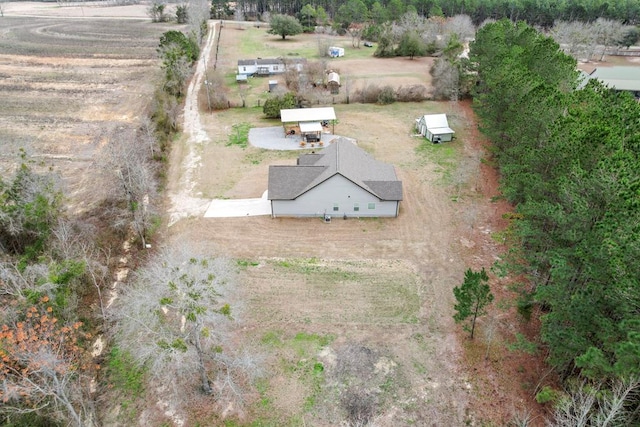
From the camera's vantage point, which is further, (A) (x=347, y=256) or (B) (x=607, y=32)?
(B) (x=607, y=32)

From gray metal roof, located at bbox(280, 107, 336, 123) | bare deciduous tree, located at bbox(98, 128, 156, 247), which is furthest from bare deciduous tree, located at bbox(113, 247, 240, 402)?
gray metal roof, located at bbox(280, 107, 336, 123)

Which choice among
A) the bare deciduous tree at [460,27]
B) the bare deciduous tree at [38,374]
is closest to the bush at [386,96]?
the bare deciduous tree at [460,27]

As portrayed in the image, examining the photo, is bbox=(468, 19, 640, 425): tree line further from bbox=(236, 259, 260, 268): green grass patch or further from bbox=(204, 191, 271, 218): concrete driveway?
bbox=(204, 191, 271, 218): concrete driveway

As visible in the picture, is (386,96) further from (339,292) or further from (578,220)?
(578,220)

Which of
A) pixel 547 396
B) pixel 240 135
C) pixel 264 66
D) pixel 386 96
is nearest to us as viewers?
pixel 547 396

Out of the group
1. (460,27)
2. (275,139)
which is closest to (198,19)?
(460,27)

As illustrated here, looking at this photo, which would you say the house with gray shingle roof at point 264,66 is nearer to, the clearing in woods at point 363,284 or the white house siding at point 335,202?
the clearing in woods at point 363,284

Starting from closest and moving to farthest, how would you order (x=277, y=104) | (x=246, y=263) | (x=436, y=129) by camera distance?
(x=246, y=263) < (x=436, y=129) < (x=277, y=104)
